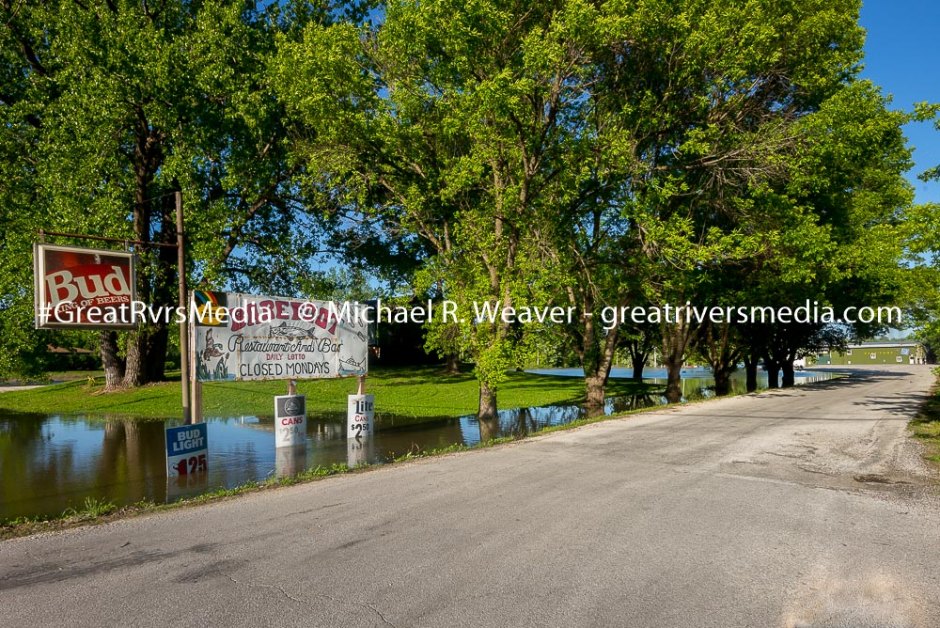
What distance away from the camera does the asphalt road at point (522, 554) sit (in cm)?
448

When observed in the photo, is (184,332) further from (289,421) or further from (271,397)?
(271,397)

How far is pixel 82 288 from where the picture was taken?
10125 millimetres

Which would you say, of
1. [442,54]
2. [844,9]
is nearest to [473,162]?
[442,54]

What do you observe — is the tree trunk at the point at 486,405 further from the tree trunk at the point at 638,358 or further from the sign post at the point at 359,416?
the tree trunk at the point at 638,358

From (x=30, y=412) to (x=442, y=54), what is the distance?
767 inches

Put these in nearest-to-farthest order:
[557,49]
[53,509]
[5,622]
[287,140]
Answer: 1. [5,622]
2. [53,509]
3. [557,49]
4. [287,140]

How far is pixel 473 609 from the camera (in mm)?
4488

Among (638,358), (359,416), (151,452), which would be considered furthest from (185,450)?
(638,358)

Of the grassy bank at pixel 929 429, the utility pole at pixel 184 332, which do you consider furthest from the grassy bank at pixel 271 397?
the grassy bank at pixel 929 429

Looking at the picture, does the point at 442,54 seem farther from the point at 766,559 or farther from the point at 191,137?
the point at 766,559

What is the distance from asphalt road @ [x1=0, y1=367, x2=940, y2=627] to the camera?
4480 mm

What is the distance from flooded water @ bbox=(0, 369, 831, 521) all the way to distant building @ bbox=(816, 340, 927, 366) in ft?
369

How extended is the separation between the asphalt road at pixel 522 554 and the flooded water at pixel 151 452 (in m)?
2.29

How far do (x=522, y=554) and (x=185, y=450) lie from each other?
270 inches
